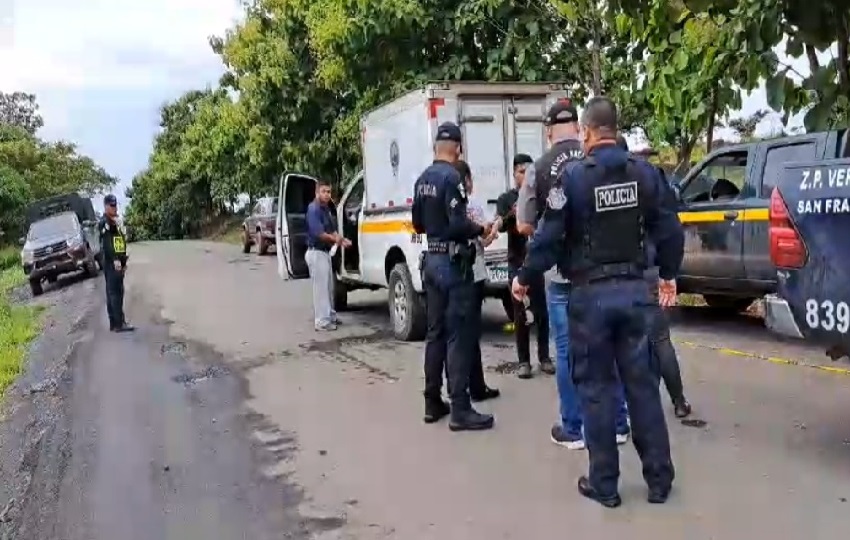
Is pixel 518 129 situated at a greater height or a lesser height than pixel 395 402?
greater

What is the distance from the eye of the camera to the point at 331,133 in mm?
23188

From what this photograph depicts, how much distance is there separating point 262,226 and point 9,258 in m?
10.4

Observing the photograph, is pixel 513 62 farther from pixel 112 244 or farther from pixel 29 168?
pixel 29 168

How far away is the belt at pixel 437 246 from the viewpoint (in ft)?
20.4

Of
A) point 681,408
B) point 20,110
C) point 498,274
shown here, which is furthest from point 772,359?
point 20,110

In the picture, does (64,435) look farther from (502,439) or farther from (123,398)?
(502,439)

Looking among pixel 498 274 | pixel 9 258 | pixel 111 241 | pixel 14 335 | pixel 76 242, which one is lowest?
pixel 14 335

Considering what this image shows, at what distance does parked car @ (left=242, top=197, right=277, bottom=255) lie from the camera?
27750mm

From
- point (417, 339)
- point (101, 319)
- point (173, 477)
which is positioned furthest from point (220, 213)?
point (173, 477)

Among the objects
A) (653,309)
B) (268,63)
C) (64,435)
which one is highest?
(268,63)

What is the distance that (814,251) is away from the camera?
504cm

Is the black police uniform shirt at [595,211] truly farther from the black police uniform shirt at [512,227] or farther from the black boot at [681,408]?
the black police uniform shirt at [512,227]

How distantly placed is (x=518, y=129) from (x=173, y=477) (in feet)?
18.4

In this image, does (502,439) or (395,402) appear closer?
(502,439)
